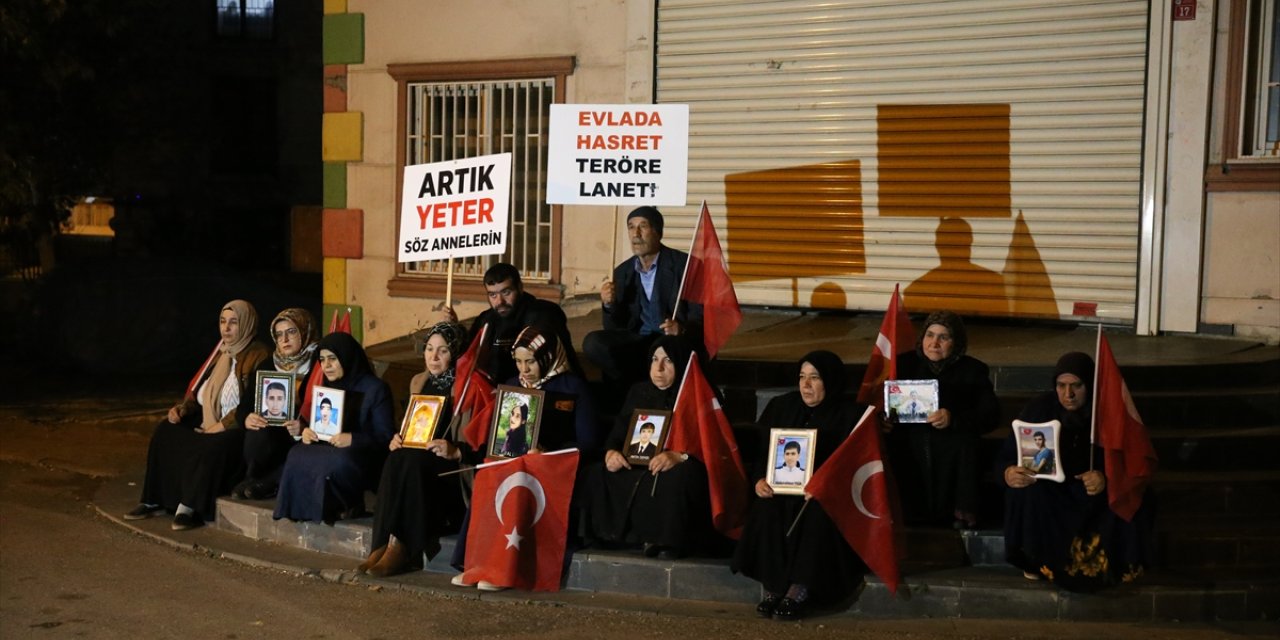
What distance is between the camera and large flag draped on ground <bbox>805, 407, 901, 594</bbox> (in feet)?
24.1


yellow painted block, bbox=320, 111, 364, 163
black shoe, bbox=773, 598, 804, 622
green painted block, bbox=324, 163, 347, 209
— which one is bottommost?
black shoe, bbox=773, 598, 804, 622

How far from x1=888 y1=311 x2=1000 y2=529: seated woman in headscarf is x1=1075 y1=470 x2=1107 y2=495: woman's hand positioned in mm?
626

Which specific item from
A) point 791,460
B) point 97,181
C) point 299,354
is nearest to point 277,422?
point 299,354

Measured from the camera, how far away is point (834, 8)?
39.5 feet

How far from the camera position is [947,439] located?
7.74 meters

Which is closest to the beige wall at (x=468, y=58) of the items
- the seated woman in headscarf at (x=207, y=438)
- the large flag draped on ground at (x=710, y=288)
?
the large flag draped on ground at (x=710, y=288)

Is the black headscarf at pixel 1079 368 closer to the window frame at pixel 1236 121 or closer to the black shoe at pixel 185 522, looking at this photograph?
the window frame at pixel 1236 121

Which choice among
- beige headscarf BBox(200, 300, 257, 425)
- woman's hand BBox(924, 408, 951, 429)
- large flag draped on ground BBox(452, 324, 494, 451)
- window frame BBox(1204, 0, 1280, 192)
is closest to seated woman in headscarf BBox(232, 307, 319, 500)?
beige headscarf BBox(200, 300, 257, 425)

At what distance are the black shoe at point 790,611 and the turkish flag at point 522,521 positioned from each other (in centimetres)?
130

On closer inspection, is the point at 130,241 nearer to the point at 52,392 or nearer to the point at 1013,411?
the point at 52,392

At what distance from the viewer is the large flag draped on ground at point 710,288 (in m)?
8.92

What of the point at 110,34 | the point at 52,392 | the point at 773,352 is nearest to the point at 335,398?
→ the point at 773,352

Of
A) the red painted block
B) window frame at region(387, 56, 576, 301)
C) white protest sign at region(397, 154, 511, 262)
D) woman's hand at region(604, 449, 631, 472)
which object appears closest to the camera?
woman's hand at region(604, 449, 631, 472)

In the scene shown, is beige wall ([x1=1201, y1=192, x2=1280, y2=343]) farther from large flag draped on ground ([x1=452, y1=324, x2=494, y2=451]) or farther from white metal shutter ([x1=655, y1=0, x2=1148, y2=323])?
large flag draped on ground ([x1=452, y1=324, x2=494, y2=451])
